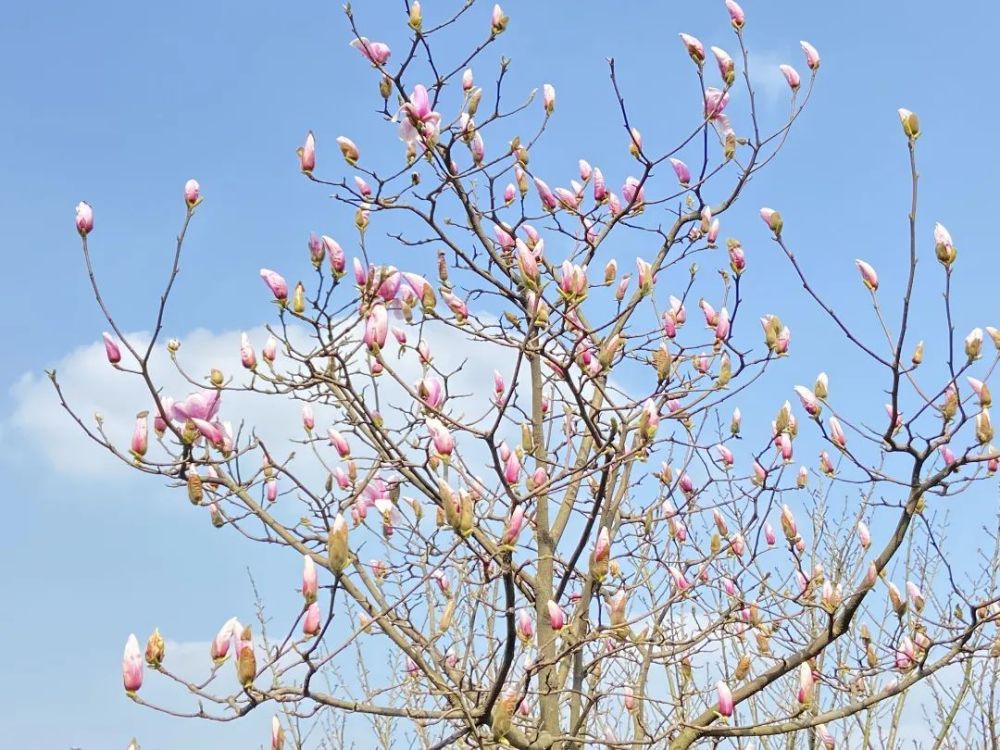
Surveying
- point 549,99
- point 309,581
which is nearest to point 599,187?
point 549,99

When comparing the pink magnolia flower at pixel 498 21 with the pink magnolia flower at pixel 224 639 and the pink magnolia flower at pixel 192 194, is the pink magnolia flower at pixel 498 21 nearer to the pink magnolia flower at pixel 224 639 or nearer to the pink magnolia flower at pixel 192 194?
the pink magnolia flower at pixel 192 194

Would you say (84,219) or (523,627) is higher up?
(84,219)

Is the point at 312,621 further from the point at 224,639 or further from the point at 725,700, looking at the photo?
the point at 725,700

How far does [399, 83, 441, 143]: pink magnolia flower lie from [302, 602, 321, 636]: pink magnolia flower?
177cm

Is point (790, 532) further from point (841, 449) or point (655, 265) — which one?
point (655, 265)

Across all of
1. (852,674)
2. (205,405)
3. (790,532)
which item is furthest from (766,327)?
(205,405)

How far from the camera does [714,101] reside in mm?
3504

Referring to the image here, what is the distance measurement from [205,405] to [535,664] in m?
1.10

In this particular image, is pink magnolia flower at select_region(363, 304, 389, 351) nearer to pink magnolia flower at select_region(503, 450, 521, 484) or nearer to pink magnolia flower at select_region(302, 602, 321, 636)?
pink magnolia flower at select_region(503, 450, 521, 484)

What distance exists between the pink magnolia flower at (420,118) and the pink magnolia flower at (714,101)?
3.17ft

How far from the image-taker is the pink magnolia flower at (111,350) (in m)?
2.65

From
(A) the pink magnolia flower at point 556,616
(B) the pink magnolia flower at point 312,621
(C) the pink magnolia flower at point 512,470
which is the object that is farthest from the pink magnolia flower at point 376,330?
(A) the pink magnolia flower at point 556,616

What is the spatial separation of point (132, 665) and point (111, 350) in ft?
3.28

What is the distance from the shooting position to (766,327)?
312cm
